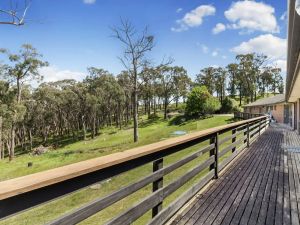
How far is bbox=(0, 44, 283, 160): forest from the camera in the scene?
1048 inches

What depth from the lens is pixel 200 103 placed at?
41.7m

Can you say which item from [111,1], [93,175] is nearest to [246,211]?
[93,175]

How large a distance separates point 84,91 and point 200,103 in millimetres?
18817

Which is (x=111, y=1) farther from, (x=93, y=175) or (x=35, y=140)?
(x=35, y=140)

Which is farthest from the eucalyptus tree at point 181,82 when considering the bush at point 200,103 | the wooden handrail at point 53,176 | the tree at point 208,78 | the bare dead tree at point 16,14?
the wooden handrail at point 53,176

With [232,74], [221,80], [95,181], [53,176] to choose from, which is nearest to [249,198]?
[95,181]

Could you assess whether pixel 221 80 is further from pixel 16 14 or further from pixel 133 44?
pixel 16 14

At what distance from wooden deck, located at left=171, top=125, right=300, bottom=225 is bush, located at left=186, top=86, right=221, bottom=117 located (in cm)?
3563

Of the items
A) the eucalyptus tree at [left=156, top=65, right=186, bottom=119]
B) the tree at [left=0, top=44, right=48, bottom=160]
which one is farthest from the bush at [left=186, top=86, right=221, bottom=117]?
the tree at [left=0, top=44, right=48, bottom=160]

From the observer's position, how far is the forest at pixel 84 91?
2662 cm

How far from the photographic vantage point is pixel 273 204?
3.68m

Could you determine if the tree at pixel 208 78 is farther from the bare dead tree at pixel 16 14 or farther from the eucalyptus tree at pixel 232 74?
the bare dead tree at pixel 16 14

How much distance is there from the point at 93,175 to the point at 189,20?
18675mm

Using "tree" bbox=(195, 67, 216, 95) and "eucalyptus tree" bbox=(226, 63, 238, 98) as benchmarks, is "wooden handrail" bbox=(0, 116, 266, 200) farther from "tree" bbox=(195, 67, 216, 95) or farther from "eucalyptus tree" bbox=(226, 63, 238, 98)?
"tree" bbox=(195, 67, 216, 95)
